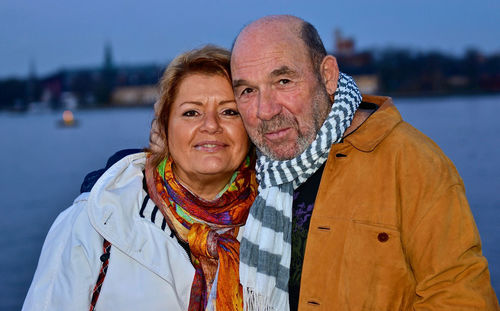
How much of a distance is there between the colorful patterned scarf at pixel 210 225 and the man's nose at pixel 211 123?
1.06 feet

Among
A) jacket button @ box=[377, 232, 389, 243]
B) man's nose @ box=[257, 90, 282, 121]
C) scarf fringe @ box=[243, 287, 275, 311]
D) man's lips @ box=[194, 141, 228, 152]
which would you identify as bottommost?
scarf fringe @ box=[243, 287, 275, 311]

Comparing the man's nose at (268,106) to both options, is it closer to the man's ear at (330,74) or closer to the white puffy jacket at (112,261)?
the man's ear at (330,74)

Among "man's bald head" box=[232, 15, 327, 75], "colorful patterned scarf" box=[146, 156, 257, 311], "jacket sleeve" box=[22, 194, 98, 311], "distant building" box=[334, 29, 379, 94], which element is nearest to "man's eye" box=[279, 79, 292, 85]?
"man's bald head" box=[232, 15, 327, 75]

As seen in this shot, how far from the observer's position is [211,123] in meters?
2.74

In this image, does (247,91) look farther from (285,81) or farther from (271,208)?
(271,208)

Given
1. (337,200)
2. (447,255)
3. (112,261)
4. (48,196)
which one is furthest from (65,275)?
(48,196)

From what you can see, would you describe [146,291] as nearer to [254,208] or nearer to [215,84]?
[254,208]

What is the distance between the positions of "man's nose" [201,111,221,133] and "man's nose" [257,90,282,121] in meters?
0.32

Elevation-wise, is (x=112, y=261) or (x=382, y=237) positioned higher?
(x=382, y=237)

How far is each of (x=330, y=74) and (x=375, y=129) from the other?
399 mm

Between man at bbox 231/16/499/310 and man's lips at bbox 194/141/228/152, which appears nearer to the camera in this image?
man at bbox 231/16/499/310

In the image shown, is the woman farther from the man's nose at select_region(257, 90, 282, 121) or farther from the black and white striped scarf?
the man's nose at select_region(257, 90, 282, 121)

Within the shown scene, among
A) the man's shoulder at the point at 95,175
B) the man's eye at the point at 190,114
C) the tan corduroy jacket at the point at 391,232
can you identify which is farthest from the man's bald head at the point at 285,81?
the man's shoulder at the point at 95,175

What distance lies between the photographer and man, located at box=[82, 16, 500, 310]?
2.08 meters
